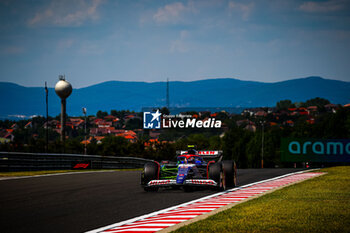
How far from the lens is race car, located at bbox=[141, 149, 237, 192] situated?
14.6 meters

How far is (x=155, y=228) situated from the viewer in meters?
8.55

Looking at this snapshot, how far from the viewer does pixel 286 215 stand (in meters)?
9.72

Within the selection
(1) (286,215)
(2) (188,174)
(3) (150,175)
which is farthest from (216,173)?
(1) (286,215)

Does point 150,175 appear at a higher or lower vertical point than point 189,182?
higher

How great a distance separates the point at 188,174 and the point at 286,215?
222 inches

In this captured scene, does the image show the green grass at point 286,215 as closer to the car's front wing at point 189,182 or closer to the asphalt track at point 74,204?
the car's front wing at point 189,182

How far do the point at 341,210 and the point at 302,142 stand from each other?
108 ft

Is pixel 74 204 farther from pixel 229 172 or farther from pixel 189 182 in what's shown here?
pixel 229 172

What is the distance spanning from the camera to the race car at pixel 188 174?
14609mm

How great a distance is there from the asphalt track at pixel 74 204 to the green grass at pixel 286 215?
1.85 m

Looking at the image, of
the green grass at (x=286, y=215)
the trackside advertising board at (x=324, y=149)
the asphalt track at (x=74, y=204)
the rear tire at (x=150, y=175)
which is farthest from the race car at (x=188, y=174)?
the trackside advertising board at (x=324, y=149)

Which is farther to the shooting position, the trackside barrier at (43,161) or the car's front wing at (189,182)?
the trackside barrier at (43,161)

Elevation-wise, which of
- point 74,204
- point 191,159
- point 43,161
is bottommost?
point 74,204

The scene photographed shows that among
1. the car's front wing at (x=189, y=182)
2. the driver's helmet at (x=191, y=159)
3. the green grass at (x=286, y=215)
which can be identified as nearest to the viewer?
the green grass at (x=286, y=215)
